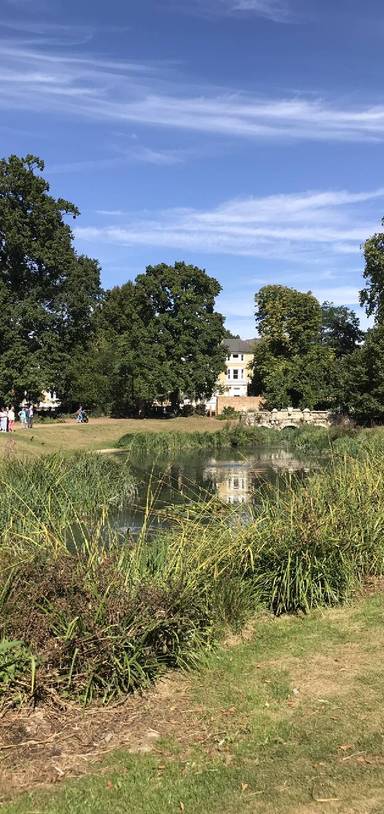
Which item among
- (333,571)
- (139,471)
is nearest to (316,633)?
(333,571)

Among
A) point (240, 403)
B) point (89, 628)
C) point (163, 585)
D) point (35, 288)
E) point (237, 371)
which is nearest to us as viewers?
point (89, 628)

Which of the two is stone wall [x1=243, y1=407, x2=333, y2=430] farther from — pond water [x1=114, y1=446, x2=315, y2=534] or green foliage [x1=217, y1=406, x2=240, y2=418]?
pond water [x1=114, y1=446, x2=315, y2=534]

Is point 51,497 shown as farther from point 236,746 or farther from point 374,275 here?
point 374,275

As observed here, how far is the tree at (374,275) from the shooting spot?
51850 millimetres

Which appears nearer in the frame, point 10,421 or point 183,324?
point 10,421

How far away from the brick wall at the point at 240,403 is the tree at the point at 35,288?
22.0m

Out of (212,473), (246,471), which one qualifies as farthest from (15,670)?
(246,471)

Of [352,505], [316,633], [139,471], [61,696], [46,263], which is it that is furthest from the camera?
[46,263]

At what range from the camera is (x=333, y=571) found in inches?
327

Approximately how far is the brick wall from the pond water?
24.8 meters

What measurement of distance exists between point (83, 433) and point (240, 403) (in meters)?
29.6

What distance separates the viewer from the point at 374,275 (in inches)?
2089

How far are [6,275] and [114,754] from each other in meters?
49.3

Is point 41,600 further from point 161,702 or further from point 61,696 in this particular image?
point 161,702
